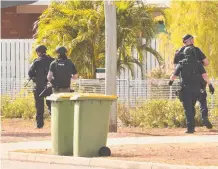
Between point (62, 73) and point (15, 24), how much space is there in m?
27.7

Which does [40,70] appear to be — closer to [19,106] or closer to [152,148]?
[19,106]

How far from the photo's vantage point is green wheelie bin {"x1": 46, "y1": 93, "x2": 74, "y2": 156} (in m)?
13.9

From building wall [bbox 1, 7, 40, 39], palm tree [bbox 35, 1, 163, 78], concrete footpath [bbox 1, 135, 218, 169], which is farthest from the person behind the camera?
building wall [bbox 1, 7, 40, 39]

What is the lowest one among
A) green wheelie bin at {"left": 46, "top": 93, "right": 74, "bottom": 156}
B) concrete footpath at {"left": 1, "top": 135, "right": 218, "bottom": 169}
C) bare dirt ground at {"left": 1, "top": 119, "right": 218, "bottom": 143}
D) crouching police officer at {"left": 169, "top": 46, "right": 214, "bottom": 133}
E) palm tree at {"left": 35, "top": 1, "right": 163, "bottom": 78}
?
concrete footpath at {"left": 1, "top": 135, "right": 218, "bottom": 169}

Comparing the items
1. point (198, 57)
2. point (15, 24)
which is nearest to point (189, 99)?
point (198, 57)

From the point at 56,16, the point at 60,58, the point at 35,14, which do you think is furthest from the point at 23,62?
the point at 35,14

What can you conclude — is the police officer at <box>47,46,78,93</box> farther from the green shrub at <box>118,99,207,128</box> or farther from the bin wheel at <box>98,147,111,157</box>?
the bin wheel at <box>98,147,111,157</box>

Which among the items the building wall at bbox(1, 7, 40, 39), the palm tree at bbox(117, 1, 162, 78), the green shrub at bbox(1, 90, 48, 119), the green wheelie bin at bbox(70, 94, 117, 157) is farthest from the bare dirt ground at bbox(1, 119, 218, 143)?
the building wall at bbox(1, 7, 40, 39)

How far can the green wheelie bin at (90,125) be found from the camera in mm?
13352

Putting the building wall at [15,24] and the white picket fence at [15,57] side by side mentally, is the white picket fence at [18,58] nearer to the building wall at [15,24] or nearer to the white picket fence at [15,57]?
the white picket fence at [15,57]

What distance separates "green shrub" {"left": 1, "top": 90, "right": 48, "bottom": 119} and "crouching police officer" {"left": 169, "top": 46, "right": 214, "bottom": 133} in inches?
272

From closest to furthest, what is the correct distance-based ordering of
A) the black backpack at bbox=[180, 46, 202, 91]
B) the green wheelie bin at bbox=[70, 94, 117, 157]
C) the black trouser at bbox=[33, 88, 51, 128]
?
the green wheelie bin at bbox=[70, 94, 117, 157] → the black backpack at bbox=[180, 46, 202, 91] → the black trouser at bbox=[33, 88, 51, 128]

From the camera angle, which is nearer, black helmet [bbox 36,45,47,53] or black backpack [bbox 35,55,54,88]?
black helmet [bbox 36,45,47,53]

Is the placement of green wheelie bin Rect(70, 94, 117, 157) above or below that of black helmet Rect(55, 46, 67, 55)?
below
